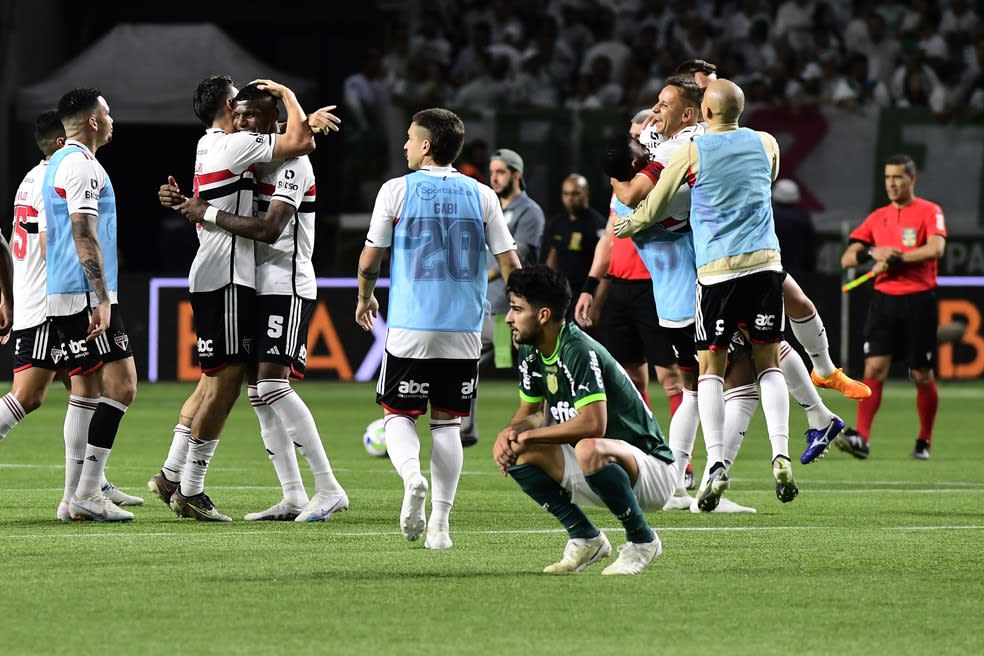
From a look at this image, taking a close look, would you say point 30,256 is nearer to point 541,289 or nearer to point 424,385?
point 424,385

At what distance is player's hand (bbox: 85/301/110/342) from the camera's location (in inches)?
324

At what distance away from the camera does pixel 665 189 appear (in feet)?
27.8

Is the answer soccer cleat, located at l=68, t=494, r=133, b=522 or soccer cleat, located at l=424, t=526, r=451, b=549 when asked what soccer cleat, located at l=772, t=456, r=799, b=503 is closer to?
soccer cleat, located at l=424, t=526, r=451, b=549

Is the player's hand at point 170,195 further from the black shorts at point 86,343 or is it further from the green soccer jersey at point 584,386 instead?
the green soccer jersey at point 584,386

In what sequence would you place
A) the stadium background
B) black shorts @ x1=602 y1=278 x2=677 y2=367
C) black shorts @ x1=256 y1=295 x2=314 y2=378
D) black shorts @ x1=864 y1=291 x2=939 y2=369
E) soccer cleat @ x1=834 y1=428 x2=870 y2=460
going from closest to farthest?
black shorts @ x1=256 y1=295 x2=314 y2=378 → black shorts @ x1=602 y1=278 x2=677 y2=367 → soccer cleat @ x1=834 y1=428 x2=870 y2=460 → black shorts @ x1=864 y1=291 x2=939 y2=369 → the stadium background

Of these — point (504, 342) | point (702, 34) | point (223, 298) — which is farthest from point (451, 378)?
point (702, 34)

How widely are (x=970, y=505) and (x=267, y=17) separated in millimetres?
18927

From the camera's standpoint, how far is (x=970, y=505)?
373 inches

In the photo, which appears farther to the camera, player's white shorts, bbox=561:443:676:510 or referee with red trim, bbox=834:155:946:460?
referee with red trim, bbox=834:155:946:460

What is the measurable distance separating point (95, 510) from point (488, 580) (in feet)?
9.10

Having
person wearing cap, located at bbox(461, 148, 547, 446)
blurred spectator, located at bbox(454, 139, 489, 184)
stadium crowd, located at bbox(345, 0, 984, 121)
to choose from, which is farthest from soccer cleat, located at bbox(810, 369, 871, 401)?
stadium crowd, located at bbox(345, 0, 984, 121)

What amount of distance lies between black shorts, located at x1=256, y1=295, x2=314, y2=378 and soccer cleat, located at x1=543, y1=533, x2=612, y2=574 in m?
2.35

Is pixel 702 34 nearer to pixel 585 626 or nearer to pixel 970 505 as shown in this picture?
pixel 970 505

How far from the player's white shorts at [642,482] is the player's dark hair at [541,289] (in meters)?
0.56
